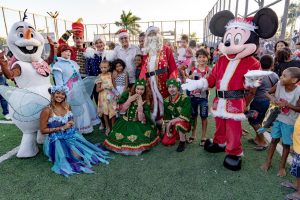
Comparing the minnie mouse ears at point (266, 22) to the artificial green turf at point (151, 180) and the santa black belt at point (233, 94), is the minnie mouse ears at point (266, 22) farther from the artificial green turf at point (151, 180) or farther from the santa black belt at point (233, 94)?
the artificial green turf at point (151, 180)

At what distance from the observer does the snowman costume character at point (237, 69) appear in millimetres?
2830

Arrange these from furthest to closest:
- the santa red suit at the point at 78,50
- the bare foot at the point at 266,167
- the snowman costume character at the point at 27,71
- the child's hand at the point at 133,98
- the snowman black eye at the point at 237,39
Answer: the santa red suit at the point at 78,50 < the child's hand at the point at 133,98 < the snowman costume character at the point at 27,71 < the bare foot at the point at 266,167 < the snowman black eye at the point at 237,39

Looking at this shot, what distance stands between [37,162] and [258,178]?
296cm

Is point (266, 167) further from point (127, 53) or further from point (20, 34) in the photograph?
point (20, 34)

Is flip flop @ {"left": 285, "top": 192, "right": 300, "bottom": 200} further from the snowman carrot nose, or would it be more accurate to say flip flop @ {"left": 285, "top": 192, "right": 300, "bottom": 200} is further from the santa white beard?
the snowman carrot nose

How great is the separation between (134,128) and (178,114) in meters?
0.73

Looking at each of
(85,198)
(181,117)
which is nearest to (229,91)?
(181,117)

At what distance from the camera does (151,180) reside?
9.29 ft

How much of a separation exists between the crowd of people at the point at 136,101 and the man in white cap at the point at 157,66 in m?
0.02

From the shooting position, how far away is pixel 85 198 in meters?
2.53

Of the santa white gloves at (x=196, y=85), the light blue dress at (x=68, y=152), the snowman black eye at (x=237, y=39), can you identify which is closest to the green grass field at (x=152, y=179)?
the light blue dress at (x=68, y=152)

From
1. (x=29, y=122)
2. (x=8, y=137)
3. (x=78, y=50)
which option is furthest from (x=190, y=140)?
(x=8, y=137)

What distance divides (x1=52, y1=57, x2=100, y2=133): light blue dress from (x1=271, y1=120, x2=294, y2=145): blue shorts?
9.70ft

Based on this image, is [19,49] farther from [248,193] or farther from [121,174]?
[248,193]
